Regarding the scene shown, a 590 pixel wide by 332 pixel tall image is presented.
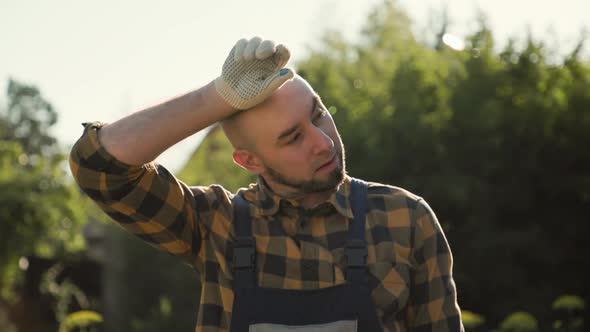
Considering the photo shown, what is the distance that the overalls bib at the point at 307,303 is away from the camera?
2.53 metres

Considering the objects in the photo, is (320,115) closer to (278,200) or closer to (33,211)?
(278,200)

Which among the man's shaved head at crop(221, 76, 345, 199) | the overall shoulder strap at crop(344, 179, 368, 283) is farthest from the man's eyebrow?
the overall shoulder strap at crop(344, 179, 368, 283)

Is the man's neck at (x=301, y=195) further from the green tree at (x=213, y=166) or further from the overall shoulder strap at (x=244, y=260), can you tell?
the green tree at (x=213, y=166)

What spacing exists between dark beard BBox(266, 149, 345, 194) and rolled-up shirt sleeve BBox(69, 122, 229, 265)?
0.57 ft

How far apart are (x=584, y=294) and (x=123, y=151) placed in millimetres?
12726

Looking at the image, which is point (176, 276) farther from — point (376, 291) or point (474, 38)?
point (376, 291)

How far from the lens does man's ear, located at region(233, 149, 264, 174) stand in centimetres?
269

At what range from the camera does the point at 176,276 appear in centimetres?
2034

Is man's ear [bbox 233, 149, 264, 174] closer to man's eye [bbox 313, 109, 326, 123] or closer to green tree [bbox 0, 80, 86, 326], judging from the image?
man's eye [bbox 313, 109, 326, 123]

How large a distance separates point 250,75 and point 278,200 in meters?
0.37

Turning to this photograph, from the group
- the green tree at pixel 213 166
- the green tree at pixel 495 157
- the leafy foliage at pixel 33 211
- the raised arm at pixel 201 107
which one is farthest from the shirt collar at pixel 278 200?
the leafy foliage at pixel 33 211

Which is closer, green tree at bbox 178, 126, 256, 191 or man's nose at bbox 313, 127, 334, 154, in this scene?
man's nose at bbox 313, 127, 334, 154

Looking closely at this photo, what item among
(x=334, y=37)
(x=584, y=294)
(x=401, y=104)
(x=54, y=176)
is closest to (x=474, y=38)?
(x=401, y=104)

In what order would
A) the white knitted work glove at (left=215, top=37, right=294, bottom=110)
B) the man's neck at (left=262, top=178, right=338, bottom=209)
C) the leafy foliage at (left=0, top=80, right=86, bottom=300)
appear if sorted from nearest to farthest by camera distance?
the white knitted work glove at (left=215, top=37, right=294, bottom=110) → the man's neck at (left=262, top=178, right=338, bottom=209) → the leafy foliage at (left=0, top=80, right=86, bottom=300)
